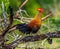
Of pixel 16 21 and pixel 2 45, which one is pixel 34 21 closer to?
pixel 2 45

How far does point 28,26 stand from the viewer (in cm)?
280

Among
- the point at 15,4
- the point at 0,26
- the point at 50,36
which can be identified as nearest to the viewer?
the point at 50,36

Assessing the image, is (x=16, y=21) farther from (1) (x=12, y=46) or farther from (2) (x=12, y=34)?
(1) (x=12, y=46)

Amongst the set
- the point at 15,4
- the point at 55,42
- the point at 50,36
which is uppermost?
the point at 15,4

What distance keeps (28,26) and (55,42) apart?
0.93m

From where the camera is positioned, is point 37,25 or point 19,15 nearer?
point 37,25

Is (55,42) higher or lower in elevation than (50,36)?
lower

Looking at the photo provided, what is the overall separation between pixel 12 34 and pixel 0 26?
148mm

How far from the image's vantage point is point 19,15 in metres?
3.38

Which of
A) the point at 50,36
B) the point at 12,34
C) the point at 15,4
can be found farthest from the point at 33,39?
the point at 15,4

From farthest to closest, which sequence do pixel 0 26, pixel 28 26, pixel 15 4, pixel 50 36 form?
pixel 15 4, pixel 0 26, pixel 28 26, pixel 50 36

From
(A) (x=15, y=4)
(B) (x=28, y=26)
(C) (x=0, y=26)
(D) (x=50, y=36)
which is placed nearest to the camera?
(D) (x=50, y=36)

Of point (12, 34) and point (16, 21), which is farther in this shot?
point (16, 21)

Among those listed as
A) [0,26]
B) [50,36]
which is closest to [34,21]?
[50,36]
